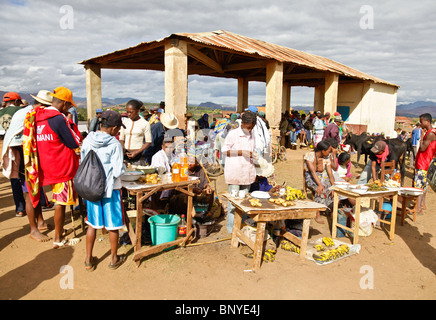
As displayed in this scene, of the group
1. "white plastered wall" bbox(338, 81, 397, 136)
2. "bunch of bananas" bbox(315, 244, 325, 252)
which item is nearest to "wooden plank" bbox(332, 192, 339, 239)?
"bunch of bananas" bbox(315, 244, 325, 252)

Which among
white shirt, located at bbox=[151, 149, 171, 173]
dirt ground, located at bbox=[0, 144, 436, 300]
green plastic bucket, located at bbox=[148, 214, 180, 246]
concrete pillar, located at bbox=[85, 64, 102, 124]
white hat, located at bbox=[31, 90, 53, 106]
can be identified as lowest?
dirt ground, located at bbox=[0, 144, 436, 300]

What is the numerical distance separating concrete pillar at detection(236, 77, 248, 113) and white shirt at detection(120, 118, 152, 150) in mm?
12626

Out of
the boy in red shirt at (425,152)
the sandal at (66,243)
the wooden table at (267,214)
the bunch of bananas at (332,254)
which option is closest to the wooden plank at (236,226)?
the wooden table at (267,214)

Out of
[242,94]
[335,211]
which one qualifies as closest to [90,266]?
[335,211]

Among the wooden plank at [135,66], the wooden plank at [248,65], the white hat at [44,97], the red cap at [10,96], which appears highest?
the wooden plank at [248,65]

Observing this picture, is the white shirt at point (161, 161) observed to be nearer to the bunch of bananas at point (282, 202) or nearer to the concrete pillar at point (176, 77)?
the bunch of bananas at point (282, 202)

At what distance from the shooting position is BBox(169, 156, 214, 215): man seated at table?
15.6ft

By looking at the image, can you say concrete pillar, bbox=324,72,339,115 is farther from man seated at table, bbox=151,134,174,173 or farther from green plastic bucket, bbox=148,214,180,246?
green plastic bucket, bbox=148,214,180,246

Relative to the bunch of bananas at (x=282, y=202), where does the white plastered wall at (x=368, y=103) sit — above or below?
above

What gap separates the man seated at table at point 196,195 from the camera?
15.6ft

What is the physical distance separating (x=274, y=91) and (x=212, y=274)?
8232mm

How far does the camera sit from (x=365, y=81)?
15.6m

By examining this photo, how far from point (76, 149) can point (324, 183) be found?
13.3 ft

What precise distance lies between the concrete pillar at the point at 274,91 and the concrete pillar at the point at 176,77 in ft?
12.3
